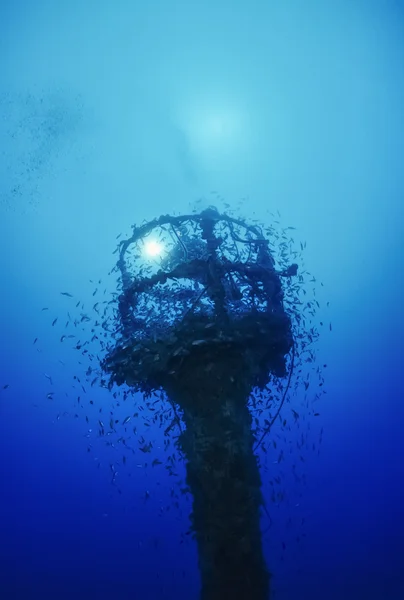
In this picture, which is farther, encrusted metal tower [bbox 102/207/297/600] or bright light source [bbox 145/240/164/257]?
bright light source [bbox 145/240/164/257]

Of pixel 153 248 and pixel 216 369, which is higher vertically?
pixel 153 248

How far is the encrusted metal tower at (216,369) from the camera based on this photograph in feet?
24.9

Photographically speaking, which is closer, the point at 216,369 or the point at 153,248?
the point at 216,369

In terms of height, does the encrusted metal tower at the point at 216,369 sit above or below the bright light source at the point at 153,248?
below

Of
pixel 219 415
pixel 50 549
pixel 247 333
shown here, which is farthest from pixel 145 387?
pixel 50 549

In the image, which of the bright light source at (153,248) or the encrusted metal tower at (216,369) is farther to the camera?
the bright light source at (153,248)

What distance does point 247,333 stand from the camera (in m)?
8.05

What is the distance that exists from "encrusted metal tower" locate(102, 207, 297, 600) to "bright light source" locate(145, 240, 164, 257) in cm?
118

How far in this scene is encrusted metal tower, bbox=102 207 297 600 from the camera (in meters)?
7.58

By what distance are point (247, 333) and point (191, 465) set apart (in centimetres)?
319

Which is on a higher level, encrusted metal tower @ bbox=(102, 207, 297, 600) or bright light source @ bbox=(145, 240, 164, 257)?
bright light source @ bbox=(145, 240, 164, 257)

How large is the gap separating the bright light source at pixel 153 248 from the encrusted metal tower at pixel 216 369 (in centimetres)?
118

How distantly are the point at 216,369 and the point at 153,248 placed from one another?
4165 mm

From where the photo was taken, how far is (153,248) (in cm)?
1046
